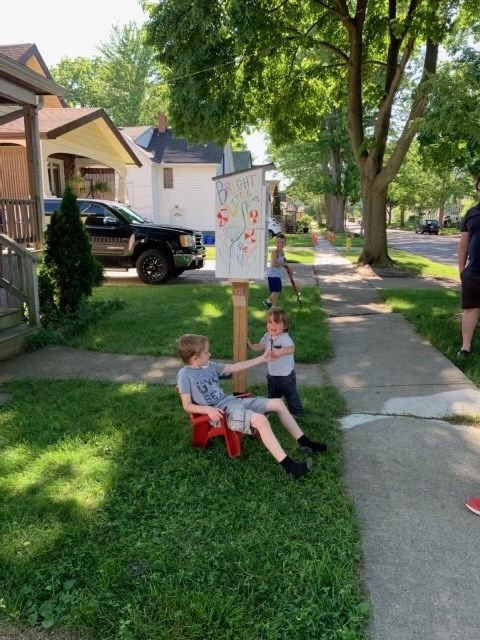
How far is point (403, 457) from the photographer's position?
368cm

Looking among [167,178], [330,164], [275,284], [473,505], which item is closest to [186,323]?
[275,284]

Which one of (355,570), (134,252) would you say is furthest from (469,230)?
(134,252)

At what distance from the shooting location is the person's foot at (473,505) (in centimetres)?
299

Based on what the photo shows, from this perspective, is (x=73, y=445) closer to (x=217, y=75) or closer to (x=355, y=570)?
(x=355, y=570)

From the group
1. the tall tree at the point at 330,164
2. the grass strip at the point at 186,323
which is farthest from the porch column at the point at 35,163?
the tall tree at the point at 330,164

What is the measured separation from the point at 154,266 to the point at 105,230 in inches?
56.8

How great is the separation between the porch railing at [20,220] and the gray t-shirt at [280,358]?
5.55 m

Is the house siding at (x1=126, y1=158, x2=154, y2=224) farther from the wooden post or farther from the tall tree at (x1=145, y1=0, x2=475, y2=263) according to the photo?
the wooden post

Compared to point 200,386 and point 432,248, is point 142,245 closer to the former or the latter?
point 200,386

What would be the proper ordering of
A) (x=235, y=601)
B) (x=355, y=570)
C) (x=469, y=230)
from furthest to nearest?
(x=469, y=230), (x=355, y=570), (x=235, y=601)

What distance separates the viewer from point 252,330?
23.7 feet

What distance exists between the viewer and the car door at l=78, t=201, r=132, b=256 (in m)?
12.2

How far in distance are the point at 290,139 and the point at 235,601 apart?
16.4m

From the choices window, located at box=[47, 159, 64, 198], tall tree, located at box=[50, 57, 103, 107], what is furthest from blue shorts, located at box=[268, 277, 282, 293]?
tall tree, located at box=[50, 57, 103, 107]
